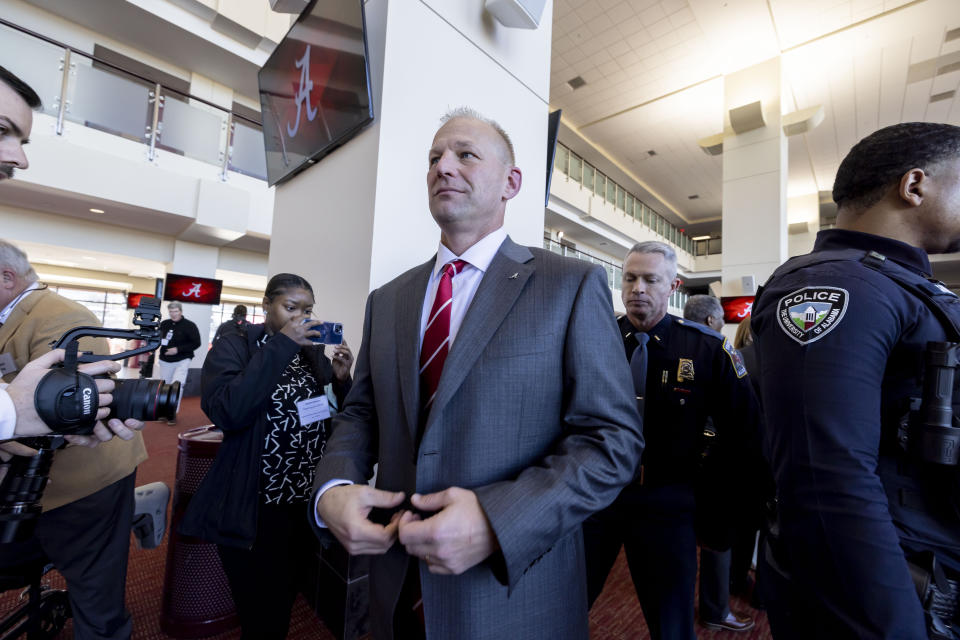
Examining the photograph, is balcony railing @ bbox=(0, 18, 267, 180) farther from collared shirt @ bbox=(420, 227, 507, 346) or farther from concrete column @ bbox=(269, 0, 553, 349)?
collared shirt @ bbox=(420, 227, 507, 346)

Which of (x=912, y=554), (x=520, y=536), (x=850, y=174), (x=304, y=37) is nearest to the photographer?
(x=520, y=536)

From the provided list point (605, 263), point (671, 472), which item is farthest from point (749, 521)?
point (605, 263)

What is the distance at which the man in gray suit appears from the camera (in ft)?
2.27

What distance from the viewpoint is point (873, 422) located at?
0.74m

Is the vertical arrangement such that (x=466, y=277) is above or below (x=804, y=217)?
below

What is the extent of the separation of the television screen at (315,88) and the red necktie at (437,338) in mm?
1081

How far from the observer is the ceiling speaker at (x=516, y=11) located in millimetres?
2021

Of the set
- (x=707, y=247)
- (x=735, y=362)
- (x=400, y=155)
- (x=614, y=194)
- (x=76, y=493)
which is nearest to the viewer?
(x=76, y=493)

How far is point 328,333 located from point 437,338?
2.59 ft

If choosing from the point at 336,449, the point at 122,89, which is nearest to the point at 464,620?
the point at 336,449

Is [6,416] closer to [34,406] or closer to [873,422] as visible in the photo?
[34,406]

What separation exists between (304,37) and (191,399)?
26.0 feet

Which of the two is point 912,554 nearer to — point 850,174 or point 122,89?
point 850,174

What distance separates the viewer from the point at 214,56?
279 inches
